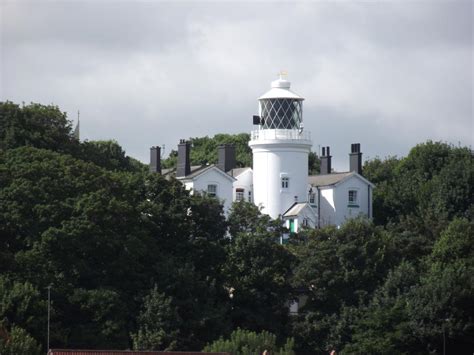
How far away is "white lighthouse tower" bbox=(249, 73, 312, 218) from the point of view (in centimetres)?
8812

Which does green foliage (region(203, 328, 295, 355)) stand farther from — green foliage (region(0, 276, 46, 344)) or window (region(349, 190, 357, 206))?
window (region(349, 190, 357, 206))

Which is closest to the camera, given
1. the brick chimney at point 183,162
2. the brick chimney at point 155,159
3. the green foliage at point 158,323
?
the green foliage at point 158,323

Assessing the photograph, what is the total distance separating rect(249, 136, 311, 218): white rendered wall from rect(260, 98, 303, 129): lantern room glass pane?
91 cm

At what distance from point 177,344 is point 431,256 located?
641 inches

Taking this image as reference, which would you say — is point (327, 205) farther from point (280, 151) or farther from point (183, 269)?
point (183, 269)

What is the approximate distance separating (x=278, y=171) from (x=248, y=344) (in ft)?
102

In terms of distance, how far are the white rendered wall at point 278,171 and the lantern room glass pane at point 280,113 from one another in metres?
0.91

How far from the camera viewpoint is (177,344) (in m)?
59.8

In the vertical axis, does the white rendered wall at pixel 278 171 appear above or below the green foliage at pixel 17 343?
above

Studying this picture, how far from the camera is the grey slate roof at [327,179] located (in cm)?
9236

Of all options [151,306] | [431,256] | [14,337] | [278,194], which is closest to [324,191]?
[278,194]

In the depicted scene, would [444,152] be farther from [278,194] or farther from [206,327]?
[206,327]

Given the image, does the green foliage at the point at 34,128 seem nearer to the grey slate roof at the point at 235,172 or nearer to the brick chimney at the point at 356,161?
the grey slate roof at the point at 235,172

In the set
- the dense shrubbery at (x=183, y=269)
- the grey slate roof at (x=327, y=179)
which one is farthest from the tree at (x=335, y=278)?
the grey slate roof at (x=327, y=179)
